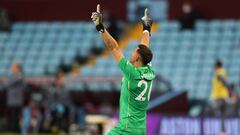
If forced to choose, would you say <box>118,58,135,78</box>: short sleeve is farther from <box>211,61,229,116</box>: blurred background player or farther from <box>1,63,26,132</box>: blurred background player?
<box>1,63,26,132</box>: blurred background player

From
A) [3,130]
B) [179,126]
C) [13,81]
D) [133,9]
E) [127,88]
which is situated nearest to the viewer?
[127,88]

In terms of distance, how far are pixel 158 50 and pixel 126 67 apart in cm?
1895

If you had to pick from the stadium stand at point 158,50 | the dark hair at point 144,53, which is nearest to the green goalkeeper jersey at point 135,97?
the dark hair at point 144,53

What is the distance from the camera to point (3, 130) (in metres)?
23.8

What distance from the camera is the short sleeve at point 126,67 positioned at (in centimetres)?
1028

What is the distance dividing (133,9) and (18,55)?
4.69 m

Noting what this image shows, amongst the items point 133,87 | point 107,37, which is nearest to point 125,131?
point 133,87

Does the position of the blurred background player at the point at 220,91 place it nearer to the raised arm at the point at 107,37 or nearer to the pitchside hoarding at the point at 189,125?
the pitchside hoarding at the point at 189,125

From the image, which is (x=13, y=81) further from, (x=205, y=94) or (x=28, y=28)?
(x=28, y=28)

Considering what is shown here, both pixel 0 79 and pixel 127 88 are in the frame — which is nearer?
pixel 127 88

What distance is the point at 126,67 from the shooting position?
1029 centimetres

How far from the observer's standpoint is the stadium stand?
1096 inches

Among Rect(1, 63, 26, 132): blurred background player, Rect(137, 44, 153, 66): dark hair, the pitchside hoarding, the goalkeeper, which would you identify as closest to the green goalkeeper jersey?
the goalkeeper

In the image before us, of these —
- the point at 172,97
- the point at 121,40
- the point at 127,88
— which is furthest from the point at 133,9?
the point at 127,88
